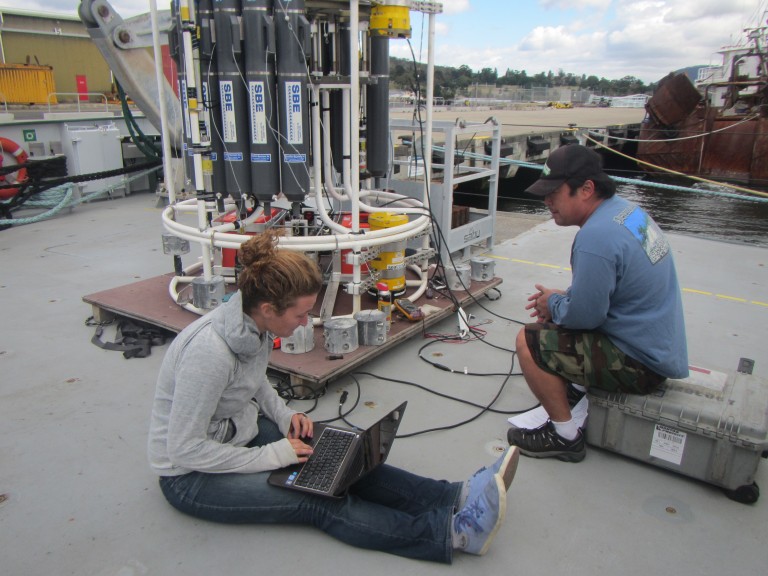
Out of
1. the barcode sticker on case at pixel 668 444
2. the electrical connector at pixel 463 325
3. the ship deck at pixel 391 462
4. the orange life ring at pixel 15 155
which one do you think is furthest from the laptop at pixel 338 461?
the orange life ring at pixel 15 155

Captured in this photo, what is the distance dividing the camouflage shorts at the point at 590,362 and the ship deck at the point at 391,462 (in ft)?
1.42

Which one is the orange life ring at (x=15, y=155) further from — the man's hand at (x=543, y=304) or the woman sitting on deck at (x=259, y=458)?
the man's hand at (x=543, y=304)

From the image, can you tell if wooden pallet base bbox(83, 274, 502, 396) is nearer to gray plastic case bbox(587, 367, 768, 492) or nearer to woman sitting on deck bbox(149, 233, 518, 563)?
woman sitting on deck bbox(149, 233, 518, 563)

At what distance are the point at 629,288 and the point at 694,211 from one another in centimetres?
1562

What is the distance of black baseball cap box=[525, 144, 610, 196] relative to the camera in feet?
8.50

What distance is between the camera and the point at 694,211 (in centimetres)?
1603

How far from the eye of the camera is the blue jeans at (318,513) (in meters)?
2.10

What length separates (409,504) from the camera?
2.26m

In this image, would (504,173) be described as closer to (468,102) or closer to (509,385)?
(509,385)

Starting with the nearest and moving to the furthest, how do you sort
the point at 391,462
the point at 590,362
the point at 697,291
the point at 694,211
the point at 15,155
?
the point at 590,362
the point at 391,462
the point at 697,291
the point at 15,155
the point at 694,211

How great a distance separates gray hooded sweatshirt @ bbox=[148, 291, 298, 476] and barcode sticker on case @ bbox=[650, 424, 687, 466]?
1644mm

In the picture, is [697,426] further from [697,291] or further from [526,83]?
[526,83]

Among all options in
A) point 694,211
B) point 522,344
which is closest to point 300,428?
point 522,344

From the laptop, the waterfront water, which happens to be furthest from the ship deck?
the waterfront water
